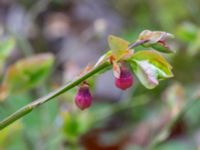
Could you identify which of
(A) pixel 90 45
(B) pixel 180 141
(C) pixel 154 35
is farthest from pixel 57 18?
(C) pixel 154 35

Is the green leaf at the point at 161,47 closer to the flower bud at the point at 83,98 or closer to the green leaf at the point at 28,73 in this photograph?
the flower bud at the point at 83,98

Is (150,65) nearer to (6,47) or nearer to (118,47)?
(118,47)

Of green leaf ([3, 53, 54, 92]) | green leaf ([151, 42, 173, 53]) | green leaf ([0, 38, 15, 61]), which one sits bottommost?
green leaf ([151, 42, 173, 53])

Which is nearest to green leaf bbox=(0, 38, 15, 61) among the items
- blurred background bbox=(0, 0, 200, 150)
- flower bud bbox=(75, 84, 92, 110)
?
blurred background bbox=(0, 0, 200, 150)

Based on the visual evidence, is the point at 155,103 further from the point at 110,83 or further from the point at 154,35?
the point at 154,35

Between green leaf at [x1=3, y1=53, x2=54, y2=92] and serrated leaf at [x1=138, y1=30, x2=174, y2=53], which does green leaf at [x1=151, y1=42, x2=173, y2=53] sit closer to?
serrated leaf at [x1=138, y1=30, x2=174, y2=53]

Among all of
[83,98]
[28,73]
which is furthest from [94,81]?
[28,73]
